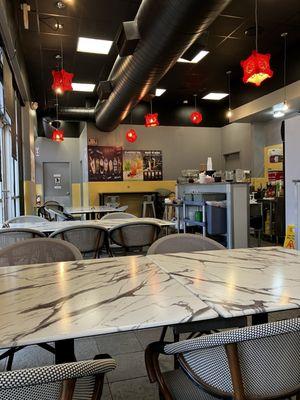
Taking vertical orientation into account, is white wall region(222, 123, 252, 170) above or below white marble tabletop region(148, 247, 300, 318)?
above

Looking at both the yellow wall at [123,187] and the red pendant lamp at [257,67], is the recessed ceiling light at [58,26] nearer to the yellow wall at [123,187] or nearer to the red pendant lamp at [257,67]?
the red pendant lamp at [257,67]

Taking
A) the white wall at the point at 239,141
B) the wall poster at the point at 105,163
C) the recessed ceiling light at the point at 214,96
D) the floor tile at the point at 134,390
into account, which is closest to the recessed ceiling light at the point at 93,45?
the wall poster at the point at 105,163

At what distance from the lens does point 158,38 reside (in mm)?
3926

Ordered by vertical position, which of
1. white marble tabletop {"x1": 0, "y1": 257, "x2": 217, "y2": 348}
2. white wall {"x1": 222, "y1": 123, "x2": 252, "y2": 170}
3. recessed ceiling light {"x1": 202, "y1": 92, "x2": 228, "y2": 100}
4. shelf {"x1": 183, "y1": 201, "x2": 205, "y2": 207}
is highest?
recessed ceiling light {"x1": 202, "y1": 92, "x2": 228, "y2": 100}

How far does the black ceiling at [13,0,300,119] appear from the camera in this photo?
5055 millimetres

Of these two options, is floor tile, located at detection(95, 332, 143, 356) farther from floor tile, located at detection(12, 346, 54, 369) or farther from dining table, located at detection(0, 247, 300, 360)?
dining table, located at detection(0, 247, 300, 360)

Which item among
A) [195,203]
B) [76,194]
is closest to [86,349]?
[195,203]

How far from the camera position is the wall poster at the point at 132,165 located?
10.6m

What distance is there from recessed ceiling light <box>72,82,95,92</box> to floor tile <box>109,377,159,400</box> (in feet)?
25.8

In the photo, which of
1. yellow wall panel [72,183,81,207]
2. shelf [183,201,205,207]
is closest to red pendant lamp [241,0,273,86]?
shelf [183,201,205,207]

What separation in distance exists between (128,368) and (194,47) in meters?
4.39

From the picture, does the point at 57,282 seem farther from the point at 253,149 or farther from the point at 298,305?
the point at 253,149

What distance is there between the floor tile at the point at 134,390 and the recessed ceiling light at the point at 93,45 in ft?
19.0

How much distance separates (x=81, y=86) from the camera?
8.71 metres
